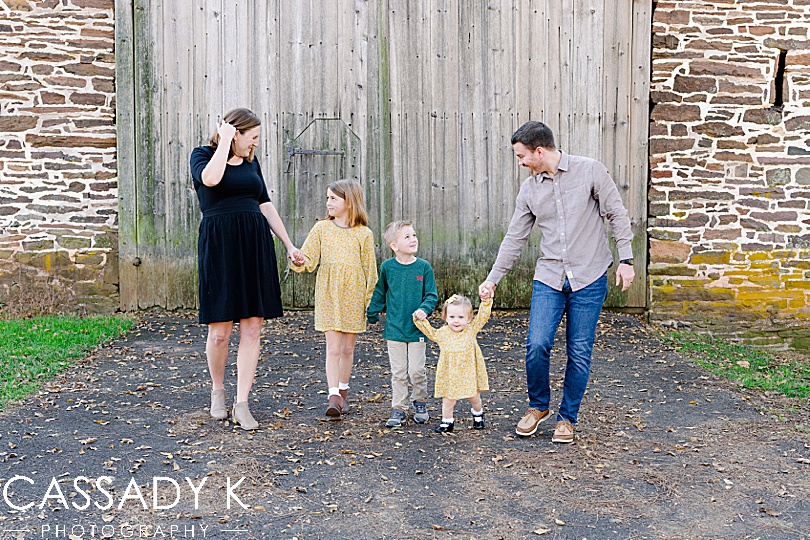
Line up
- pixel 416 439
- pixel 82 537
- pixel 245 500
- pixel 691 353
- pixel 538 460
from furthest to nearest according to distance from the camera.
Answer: pixel 691 353 < pixel 416 439 < pixel 538 460 < pixel 245 500 < pixel 82 537

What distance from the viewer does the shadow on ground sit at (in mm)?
3641

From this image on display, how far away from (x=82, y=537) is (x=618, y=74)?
6504 mm

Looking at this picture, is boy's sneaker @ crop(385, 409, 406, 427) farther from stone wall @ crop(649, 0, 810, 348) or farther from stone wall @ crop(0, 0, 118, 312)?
stone wall @ crop(0, 0, 118, 312)

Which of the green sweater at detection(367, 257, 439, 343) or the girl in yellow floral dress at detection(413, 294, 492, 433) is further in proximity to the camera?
the green sweater at detection(367, 257, 439, 343)

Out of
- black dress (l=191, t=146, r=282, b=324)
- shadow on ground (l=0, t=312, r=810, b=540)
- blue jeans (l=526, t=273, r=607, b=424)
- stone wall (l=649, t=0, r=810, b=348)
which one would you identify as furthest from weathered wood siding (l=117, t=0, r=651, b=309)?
blue jeans (l=526, t=273, r=607, b=424)

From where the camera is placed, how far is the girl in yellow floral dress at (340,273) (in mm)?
5059

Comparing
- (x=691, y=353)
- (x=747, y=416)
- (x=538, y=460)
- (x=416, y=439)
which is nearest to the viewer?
(x=538, y=460)

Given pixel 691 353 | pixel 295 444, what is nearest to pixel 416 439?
pixel 295 444

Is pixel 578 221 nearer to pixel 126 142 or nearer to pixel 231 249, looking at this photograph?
pixel 231 249

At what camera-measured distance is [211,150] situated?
4871mm

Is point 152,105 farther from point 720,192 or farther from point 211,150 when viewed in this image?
point 720,192

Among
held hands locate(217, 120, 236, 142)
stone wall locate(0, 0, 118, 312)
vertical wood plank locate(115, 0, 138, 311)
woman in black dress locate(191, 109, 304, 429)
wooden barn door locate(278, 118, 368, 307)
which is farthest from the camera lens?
wooden barn door locate(278, 118, 368, 307)

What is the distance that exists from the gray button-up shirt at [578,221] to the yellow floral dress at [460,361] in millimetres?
461

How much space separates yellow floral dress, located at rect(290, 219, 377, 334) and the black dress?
0.28 metres
